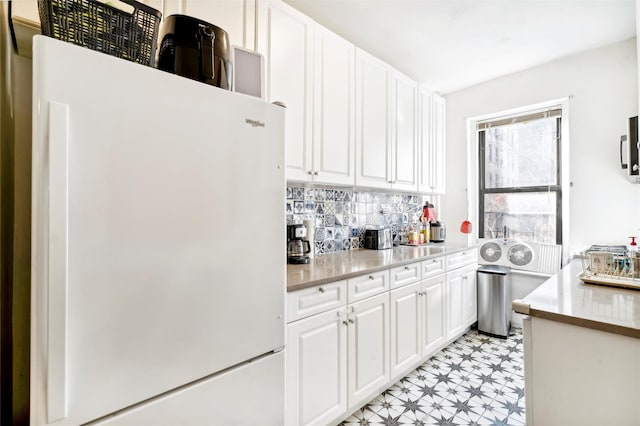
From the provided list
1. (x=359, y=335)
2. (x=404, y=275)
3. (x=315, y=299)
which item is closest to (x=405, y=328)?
(x=404, y=275)

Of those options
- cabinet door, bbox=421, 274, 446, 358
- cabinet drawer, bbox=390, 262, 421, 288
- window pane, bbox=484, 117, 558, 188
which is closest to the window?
window pane, bbox=484, 117, 558, 188

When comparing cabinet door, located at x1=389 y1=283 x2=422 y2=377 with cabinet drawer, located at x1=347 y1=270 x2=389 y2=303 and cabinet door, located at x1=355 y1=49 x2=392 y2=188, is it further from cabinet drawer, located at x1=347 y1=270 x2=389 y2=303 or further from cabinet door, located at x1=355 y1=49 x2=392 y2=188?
cabinet door, located at x1=355 y1=49 x2=392 y2=188

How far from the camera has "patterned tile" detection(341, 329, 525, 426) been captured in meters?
1.71

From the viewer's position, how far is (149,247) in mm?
815

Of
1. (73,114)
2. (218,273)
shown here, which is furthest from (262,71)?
(218,273)

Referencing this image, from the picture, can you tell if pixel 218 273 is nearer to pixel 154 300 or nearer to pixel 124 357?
pixel 154 300

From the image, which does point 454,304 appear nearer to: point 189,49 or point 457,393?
point 457,393

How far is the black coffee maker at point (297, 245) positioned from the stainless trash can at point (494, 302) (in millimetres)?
1947

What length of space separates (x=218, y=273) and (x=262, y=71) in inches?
34.7

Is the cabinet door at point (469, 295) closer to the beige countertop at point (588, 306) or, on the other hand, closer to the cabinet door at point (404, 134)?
the cabinet door at point (404, 134)

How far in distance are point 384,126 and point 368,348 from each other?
1679 mm

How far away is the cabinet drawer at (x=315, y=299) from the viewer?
133 cm

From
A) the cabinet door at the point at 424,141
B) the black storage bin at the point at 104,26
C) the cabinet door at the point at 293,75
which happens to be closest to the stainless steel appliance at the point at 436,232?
the cabinet door at the point at 424,141

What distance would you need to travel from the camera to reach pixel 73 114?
71 cm
